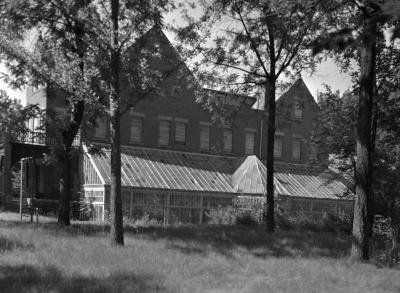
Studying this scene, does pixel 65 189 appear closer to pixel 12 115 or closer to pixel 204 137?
pixel 12 115

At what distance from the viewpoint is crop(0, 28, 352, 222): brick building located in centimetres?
3017

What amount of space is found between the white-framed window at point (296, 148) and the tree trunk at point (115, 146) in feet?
99.7

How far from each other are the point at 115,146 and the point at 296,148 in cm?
3095

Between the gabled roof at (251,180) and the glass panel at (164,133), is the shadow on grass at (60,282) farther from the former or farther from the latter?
the glass panel at (164,133)

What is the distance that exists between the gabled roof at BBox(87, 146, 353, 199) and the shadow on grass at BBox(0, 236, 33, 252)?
16804 millimetres

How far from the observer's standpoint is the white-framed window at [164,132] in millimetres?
36912

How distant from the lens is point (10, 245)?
1184cm

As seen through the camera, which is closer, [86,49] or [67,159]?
[86,49]

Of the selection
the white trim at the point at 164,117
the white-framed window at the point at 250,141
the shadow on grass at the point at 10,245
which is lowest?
the shadow on grass at the point at 10,245

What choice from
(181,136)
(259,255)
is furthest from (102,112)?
(181,136)

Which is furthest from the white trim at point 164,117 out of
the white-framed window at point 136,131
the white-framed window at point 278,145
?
the white-framed window at point 278,145

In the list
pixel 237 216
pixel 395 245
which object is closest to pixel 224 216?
pixel 237 216

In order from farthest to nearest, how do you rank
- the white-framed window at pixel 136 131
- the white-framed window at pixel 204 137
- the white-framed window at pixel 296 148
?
1. the white-framed window at pixel 296 148
2. the white-framed window at pixel 204 137
3. the white-framed window at pixel 136 131

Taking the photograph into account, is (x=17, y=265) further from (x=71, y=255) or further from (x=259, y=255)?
(x=259, y=255)
